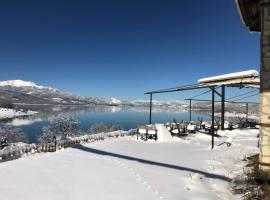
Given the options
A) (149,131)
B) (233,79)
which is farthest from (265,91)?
(149,131)

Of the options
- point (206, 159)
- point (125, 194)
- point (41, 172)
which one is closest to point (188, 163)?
point (206, 159)

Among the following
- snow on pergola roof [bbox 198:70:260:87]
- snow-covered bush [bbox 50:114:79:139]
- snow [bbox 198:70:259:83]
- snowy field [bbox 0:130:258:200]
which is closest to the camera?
snowy field [bbox 0:130:258:200]

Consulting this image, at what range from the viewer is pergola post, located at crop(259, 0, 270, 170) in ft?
23.9

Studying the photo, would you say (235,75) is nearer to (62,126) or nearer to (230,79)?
(230,79)

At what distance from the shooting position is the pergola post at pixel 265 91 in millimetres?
7293

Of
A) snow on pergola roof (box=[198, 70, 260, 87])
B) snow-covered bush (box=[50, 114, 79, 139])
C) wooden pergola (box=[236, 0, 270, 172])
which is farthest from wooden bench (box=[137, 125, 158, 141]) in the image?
snow-covered bush (box=[50, 114, 79, 139])

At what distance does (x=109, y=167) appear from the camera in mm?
9398

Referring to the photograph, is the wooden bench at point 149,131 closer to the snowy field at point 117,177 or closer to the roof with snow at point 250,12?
the snowy field at point 117,177

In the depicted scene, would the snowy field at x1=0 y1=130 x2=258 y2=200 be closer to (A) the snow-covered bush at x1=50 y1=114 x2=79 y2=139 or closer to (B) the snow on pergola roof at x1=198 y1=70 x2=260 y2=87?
(B) the snow on pergola roof at x1=198 y1=70 x2=260 y2=87

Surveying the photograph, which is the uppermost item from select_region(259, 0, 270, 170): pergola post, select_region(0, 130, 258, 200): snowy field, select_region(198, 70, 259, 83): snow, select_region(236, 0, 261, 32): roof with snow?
select_region(236, 0, 261, 32): roof with snow

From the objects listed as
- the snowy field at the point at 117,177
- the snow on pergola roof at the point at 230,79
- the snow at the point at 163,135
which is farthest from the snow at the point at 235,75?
the snowy field at the point at 117,177

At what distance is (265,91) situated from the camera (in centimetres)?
734

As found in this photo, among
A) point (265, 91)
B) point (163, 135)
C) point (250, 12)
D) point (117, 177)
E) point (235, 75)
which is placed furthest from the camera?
point (163, 135)

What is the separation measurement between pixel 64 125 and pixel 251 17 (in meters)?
67.7
